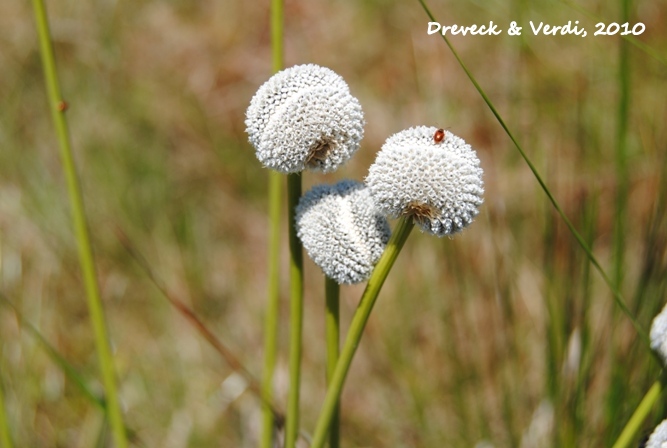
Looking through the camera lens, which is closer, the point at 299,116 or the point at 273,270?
the point at 299,116

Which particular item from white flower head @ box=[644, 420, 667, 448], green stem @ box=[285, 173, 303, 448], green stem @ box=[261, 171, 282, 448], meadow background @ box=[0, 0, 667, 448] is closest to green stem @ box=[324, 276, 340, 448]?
green stem @ box=[285, 173, 303, 448]

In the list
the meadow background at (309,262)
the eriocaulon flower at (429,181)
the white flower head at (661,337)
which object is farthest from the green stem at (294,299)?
the meadow background at (309,262)

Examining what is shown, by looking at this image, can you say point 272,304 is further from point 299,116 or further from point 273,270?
point 299,116

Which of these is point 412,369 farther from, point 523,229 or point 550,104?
point 550,104

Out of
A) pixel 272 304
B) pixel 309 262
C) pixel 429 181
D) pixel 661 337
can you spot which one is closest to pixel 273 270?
pixel 272 304

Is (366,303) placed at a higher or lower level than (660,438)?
higher

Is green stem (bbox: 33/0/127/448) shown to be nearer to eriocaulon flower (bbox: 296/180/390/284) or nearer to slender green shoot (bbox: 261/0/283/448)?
slender green shoot (bbox: 261/0/283/448)
